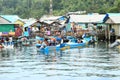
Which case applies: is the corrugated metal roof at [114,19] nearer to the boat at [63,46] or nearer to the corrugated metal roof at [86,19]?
the boat at [63,46]

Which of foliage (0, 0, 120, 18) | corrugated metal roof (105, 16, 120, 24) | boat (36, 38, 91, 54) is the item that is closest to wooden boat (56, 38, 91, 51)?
boat (36, 38, 91, 54)

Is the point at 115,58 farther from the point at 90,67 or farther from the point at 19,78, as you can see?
the point at 19,78

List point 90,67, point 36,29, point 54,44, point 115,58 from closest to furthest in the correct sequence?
point 90,67 → point 115,58 → point 54,44 → point 36,29

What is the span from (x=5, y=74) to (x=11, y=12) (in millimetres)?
92976

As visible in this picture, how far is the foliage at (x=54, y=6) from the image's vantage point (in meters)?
88.2

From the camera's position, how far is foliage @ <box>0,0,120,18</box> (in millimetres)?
88250

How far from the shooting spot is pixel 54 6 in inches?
4358

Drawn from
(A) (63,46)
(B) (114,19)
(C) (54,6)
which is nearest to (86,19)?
(B) (114,19)

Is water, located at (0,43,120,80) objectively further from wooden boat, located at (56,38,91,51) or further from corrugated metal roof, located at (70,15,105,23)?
corrugated metal roof, located at (70,15,105,23)

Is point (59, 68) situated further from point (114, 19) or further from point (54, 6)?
point (54, 6)

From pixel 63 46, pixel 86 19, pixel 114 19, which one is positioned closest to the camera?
pixel 63 46

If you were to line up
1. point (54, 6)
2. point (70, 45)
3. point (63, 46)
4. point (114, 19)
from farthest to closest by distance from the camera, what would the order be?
point (54, 6), point (114, 19), point (70, 45), point (63, 46)

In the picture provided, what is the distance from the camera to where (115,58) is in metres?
30.2

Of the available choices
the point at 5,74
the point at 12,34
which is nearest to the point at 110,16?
the point at 12,34
